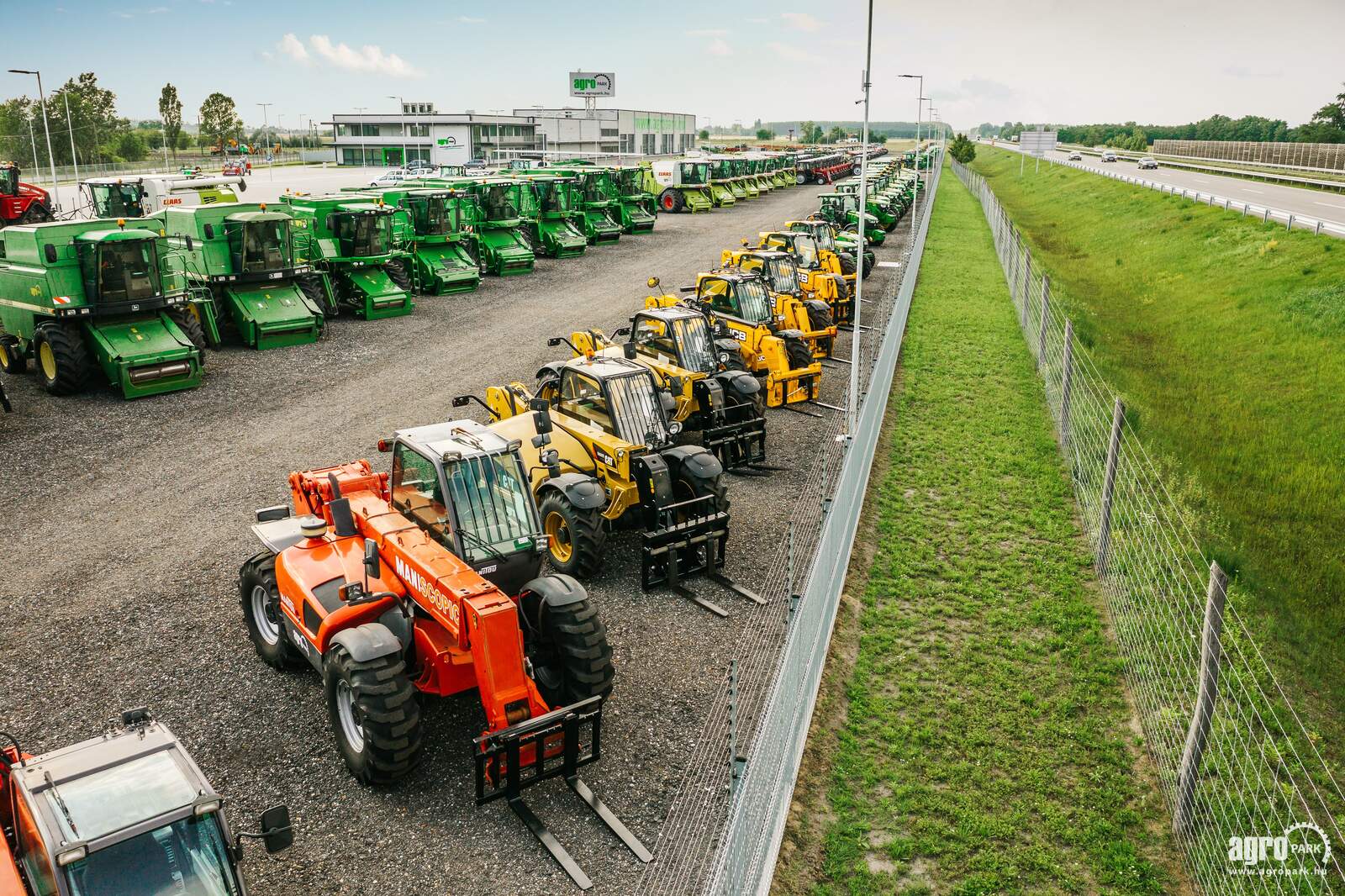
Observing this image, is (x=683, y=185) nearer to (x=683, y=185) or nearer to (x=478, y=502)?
(x=683, y=185)

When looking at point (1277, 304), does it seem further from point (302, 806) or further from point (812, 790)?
point (302, 806)

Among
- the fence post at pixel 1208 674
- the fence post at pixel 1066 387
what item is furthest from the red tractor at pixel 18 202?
the fence post at pixel 1208 674

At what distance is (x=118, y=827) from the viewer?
461 centimetres

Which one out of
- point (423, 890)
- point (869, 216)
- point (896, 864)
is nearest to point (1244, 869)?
point (896, 864)

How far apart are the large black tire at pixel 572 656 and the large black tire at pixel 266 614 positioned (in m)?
2.49

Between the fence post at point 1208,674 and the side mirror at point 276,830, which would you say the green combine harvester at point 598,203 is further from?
the side mirror at point 276,830

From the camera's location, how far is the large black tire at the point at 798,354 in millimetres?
17391

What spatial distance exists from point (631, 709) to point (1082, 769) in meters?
3.84

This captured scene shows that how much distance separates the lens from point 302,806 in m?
7.11

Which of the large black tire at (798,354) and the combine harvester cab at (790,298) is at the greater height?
the combine harvester cab at (790,298)

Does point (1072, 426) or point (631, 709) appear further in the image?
point (1072, 426)

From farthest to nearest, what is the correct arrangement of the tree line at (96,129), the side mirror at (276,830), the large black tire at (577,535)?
the tree line at (96,129), the large black tire at (577,535), the side mirror at (276,830)

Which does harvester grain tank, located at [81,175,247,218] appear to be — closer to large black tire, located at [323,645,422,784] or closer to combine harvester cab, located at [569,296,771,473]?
combine harvester cab, located at [569,296,771,473]

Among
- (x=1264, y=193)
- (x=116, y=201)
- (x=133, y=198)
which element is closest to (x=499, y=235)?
(x=133, y=198)
